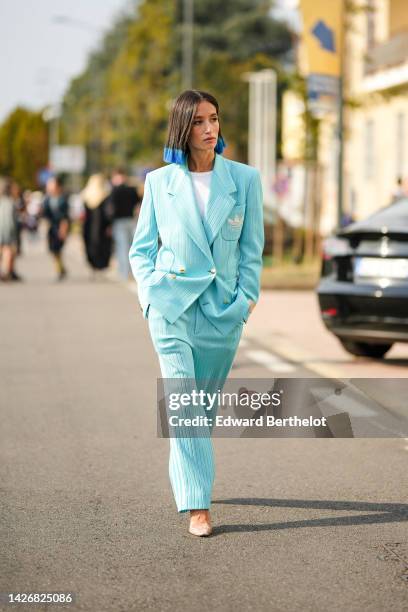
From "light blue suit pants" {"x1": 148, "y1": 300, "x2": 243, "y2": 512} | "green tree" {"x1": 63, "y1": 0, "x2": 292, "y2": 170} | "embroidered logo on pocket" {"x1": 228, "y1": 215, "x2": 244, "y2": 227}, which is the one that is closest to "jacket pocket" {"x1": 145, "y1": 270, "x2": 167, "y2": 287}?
"light blue suit pants" {"x1": 148, "y1": 300, "x2": 243, "y2": 512}

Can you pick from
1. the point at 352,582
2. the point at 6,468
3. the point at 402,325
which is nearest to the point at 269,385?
the point at 352,582

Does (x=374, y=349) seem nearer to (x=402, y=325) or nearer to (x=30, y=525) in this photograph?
(x=402, y=325)

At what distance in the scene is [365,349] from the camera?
12.4 metres

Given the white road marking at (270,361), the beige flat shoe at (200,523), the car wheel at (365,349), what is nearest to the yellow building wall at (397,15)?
the white road marking at (270,361)

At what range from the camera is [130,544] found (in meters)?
5.50

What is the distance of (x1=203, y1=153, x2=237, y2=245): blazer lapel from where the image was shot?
559 centimetres

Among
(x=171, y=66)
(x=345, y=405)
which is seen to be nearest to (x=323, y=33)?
(x=345, y=405)

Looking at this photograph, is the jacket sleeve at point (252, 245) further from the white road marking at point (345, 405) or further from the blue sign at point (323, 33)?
the blue sign at point (323, 33)

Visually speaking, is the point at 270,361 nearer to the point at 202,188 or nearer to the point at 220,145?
the point at 220,145

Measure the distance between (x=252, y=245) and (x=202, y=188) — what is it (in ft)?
0.99

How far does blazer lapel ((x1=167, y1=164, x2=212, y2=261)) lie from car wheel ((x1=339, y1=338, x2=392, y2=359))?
22.5 feet

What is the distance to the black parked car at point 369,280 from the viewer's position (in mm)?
11047

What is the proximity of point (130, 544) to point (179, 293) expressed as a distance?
38.7 inches

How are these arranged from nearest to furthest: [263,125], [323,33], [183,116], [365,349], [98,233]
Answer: [183,116] < [365,349] < [323,33] < [98,233] < [263,125]
